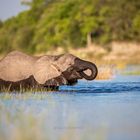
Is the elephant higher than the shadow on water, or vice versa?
the elephant

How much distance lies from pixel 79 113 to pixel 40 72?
5808mm

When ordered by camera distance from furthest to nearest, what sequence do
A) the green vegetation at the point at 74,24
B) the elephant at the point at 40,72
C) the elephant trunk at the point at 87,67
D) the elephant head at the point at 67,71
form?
the green vegetation at the point at 74,24 < the elephant at the point at 40,72 < the elephant head at the point at 67,71 < the elephant trunk at the point at 87,67

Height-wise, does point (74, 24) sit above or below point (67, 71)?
above

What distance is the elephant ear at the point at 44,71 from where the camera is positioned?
18.3 metres

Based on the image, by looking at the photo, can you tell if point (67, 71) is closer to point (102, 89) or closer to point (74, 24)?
point (102, 89)

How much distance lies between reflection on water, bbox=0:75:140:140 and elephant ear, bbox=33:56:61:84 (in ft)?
1.71

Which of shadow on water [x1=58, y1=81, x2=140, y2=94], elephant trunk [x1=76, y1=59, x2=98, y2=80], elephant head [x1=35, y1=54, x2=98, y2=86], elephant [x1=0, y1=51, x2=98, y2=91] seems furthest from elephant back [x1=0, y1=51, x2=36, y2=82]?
elephant trunk [x1=76, y1=59, x2=98, y2=80]

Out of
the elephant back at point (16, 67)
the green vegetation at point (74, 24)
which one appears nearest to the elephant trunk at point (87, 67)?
the elephant back at point (16, 67)

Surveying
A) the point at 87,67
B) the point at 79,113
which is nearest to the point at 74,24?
the point at 87,67

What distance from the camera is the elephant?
1828cm

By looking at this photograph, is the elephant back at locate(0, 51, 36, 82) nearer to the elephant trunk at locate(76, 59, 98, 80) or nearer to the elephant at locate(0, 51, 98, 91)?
the elephant at locate(0, 51, 98, 91)

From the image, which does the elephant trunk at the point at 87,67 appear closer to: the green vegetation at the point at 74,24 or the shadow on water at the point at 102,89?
the shadow on water at the point at 102,89

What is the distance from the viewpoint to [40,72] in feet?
60.4

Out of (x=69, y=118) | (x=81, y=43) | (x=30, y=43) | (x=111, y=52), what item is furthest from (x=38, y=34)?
(x=69, y=118)
